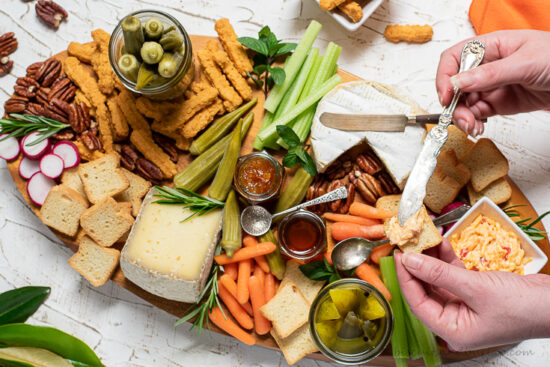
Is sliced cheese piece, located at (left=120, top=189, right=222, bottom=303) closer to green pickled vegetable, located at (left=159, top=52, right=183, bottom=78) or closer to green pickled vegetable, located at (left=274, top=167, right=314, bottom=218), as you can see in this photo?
green pickled vegetable, located at (left=274, top=167, right=314, bottom=218)

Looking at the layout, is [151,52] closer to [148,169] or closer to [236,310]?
[148,169]

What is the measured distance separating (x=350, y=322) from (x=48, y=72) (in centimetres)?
197

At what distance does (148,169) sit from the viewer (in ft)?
7.47

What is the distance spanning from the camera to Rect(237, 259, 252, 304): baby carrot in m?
2.19

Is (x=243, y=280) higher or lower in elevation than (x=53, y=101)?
lower

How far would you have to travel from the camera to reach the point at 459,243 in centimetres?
210

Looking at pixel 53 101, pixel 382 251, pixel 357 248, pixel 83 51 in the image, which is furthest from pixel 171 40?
pixel 382 251

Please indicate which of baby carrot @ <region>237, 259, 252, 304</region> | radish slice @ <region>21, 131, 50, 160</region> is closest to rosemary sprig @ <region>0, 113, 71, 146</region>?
radish slice @ <region>21, 131, 50, 160</region>

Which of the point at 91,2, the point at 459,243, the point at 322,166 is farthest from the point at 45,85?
the point at 459,243

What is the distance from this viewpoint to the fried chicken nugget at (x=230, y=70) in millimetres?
2279

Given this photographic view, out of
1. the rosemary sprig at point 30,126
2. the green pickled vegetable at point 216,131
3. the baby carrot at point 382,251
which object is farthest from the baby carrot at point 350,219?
the rosemary sprig at point 30,126

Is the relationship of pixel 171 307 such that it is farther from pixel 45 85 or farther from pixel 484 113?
pixel 484 113

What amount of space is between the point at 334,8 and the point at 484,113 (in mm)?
934

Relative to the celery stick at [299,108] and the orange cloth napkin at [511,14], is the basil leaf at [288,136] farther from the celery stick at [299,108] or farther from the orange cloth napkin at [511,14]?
the orange cloth napkin at [511,14]
